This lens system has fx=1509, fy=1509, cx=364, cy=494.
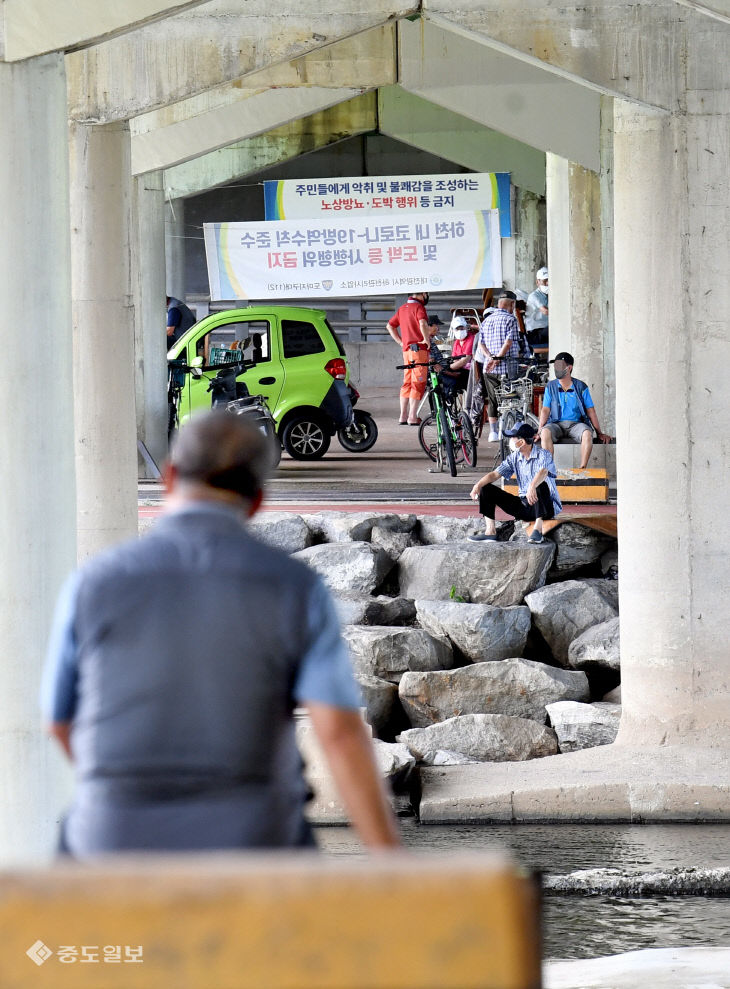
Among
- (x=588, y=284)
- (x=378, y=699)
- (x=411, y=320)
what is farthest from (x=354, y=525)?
(x=411, y=320)

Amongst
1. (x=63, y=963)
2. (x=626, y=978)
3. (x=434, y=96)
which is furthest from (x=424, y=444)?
(x=63, y=963)

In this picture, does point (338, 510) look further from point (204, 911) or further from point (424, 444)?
point (204, 911)

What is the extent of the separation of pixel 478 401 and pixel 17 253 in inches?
542

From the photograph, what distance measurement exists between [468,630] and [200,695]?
10.0m

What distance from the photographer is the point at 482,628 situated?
13.0 metres

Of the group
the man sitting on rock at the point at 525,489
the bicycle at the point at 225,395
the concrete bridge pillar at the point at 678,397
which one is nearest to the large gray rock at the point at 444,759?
the concrete bridge pillar at the point at 678,397

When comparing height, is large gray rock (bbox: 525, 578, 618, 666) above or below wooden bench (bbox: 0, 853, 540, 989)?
below

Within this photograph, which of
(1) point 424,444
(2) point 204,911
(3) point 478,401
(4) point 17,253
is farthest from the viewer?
(3) point 478,401

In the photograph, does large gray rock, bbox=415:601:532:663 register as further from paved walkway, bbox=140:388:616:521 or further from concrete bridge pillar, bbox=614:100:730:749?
concrete bridge pillar, bbox=614:100:730:749

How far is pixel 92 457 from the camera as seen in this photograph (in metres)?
13.1

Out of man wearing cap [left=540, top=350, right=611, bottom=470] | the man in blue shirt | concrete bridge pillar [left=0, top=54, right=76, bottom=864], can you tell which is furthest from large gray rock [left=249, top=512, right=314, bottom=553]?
the man in blue shirt

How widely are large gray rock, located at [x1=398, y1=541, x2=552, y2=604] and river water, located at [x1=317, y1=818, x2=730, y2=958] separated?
4.11m

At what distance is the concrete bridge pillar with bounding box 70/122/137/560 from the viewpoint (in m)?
13.0

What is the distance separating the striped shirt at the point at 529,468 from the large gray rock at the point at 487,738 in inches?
129
